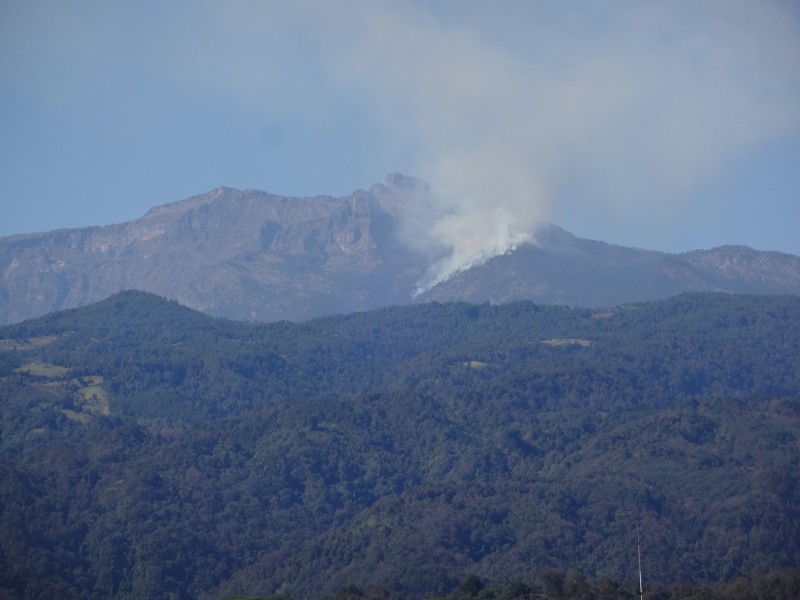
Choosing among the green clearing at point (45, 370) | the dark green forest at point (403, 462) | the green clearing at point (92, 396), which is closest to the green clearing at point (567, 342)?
the dark green forest at point (403, 462)

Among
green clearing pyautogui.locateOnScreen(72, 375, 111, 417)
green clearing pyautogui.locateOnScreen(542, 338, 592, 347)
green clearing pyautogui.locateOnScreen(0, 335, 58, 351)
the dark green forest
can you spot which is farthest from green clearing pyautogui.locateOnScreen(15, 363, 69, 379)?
green clearing pyautogui.locateOnScreen(542, 338, 592, 347)

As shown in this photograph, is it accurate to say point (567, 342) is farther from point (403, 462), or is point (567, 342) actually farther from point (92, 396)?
point (92, 396)

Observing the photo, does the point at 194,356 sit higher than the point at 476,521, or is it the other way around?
the point at 194,356

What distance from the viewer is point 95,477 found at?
433 feet

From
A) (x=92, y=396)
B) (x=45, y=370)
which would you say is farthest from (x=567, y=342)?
(x=45, y=370)

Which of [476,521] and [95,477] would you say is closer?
[476,521]

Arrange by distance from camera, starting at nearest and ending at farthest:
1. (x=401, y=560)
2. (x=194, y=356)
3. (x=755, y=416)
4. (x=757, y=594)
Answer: (x=757, y=594)
(x=401, y=560)
(x=755, y=416)
(x=194, y=356)

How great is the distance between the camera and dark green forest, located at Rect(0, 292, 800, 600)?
112875 millimetres

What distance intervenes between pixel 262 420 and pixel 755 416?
46.7 metres

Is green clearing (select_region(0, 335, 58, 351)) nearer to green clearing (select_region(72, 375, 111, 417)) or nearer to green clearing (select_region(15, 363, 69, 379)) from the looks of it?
green clearing (select_region(15, 363, 69, 379))

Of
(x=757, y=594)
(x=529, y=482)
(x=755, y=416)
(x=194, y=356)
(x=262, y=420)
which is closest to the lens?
(x=757, y=594)

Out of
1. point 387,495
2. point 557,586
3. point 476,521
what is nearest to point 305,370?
point 387,495

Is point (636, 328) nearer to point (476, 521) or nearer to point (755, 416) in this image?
point (755, 416)

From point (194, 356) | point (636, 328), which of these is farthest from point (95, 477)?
point (636, 328)
